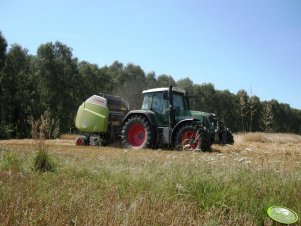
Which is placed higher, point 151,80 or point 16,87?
point 151,80

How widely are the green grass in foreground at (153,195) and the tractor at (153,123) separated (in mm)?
7014

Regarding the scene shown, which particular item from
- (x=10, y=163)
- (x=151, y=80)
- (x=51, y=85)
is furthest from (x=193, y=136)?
(x=151, y=80)

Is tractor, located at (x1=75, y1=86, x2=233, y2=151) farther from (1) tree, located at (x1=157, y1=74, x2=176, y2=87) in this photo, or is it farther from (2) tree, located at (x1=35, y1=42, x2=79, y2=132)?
(1) tree, located at (x1=157, y1=74, x2=176, y2=87)

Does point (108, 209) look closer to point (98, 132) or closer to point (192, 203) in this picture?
point (192, 203)

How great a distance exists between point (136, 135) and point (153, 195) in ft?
32.1

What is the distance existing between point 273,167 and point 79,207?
2.74 m

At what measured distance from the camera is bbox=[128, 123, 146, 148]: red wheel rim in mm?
13781

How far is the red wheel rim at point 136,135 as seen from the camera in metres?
13.8

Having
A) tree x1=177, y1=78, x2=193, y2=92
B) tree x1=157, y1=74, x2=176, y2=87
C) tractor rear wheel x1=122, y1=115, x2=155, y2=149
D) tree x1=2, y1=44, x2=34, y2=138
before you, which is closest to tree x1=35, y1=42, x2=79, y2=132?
tree x1=2, y1=44, x2=34, y2=138

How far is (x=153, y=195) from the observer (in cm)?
409

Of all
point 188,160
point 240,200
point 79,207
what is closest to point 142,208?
point 79,207

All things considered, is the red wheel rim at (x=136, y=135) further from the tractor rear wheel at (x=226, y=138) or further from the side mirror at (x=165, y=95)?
the tractor rear wheel at (x=226, y=138)

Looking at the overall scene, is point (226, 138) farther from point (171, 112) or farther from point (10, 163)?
point (10, 163)

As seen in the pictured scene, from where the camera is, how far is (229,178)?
4.44m
